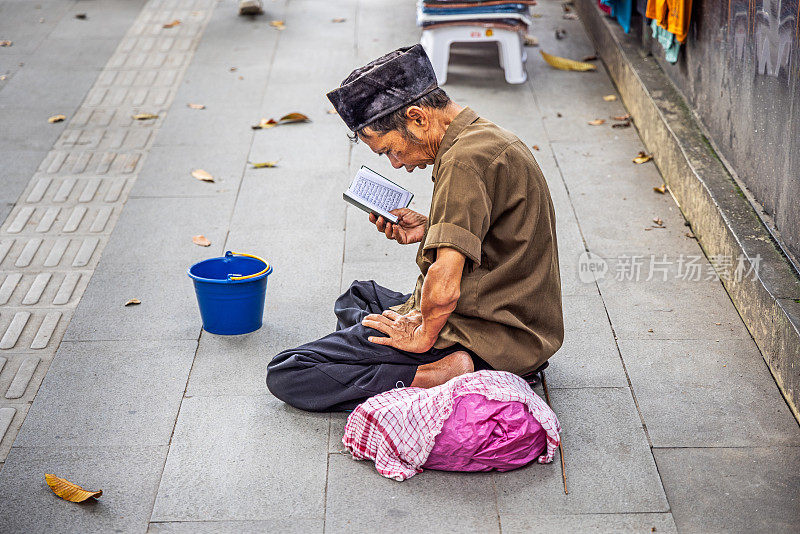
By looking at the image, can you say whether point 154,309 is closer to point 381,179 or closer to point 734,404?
point 381,179

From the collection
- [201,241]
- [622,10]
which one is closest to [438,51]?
[622,10]

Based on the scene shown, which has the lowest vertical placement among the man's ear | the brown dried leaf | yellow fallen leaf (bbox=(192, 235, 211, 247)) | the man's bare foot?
yellow fallen leaf (bbox=(192, 235, 211, 247))

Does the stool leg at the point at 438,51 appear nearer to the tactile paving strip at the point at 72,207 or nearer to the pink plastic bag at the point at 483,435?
the tactile paving strip at the point at 72,207

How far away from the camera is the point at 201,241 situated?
→ 5.21 metres

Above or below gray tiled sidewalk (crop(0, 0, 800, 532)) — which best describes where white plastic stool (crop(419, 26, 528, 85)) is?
above

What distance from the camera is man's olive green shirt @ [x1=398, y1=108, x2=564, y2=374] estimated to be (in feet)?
10.3

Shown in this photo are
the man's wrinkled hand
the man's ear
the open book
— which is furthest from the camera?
the open book

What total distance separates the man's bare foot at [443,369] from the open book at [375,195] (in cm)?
61

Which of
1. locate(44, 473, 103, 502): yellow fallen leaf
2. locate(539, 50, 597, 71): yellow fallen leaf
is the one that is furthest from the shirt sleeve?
locate(539, 50, 597, 71): yellow fallen leaf

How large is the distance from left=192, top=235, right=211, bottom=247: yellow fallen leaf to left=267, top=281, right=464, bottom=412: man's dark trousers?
1.59 m

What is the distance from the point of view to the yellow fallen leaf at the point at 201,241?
518cm

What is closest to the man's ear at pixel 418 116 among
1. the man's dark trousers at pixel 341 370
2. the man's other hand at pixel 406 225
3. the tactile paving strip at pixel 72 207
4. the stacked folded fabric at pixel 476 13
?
the man's other hand at pixel 406 225

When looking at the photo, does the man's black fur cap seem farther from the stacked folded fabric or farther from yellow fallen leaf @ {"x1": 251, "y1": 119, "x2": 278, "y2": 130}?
the stacked folded fabric
